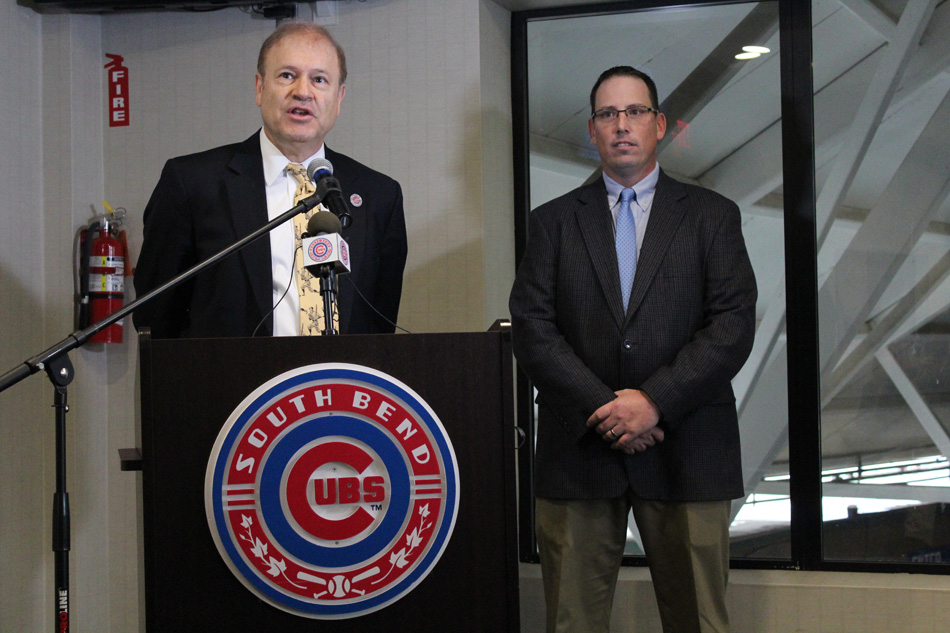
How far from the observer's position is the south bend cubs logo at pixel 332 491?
4.87ft

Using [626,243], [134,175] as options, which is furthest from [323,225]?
[134,175]

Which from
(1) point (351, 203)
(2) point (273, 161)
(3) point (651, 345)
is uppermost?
(2) point (273, 161)

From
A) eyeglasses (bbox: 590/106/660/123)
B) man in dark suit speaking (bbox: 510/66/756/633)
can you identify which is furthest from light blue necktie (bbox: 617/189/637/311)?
eyeglasses (bbox: 590/106/660/123)

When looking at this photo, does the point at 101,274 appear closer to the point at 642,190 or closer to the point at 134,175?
the point at 134,175

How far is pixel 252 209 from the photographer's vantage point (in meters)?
2.16

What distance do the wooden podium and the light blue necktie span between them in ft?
2.66

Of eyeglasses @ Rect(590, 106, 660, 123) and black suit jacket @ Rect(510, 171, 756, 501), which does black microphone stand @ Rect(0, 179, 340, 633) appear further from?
eyeglasses @ Rect(590, 106, 660, 123)

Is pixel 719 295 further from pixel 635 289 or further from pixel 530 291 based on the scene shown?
pixel 530 291

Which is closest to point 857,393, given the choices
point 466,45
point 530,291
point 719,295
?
point 719,295

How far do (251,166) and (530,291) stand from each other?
29.8 inches

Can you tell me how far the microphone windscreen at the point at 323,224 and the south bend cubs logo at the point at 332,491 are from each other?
238mm

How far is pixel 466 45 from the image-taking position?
3242mm

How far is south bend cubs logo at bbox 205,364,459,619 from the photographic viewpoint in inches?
58.4

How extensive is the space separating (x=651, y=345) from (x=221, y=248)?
3.44 feet
